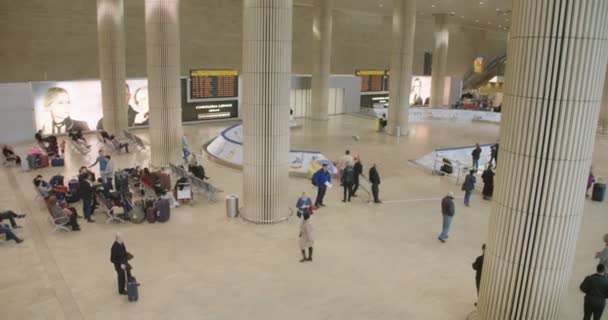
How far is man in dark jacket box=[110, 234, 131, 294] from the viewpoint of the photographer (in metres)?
8.95

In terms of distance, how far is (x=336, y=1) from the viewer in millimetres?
34156

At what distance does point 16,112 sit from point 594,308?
75.6 feet

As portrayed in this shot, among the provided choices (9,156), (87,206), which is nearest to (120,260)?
(87,206)

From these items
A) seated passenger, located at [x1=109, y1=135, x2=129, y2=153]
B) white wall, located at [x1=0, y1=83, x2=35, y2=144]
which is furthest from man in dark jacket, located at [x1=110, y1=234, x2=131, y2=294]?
white wall, located at [x1=0, y1=83, x2=35, y2=144]

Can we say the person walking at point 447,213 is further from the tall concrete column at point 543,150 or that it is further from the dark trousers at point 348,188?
the tall concrete column at point 543,150

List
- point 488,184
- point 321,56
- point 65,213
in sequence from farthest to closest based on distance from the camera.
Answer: point 321,56, point 488,184, point 65,213

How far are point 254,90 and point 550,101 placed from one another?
7.53 m

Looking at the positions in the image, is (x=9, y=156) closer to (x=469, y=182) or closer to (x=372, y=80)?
(x=469, y=182)

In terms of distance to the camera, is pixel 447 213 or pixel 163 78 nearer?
pixel 447 213

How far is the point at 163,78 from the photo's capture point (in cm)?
1781

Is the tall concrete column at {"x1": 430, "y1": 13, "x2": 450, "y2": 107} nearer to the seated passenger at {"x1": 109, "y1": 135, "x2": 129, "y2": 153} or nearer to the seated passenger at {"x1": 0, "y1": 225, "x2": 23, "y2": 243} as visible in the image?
the seated passenger at {"x1": 109, "y1": 135, "x2": 129, "y2": 153}

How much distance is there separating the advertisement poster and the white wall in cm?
138

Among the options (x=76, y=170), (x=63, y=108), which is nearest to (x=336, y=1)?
(x=63, y=108)

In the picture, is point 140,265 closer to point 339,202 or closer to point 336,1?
point 339,202
